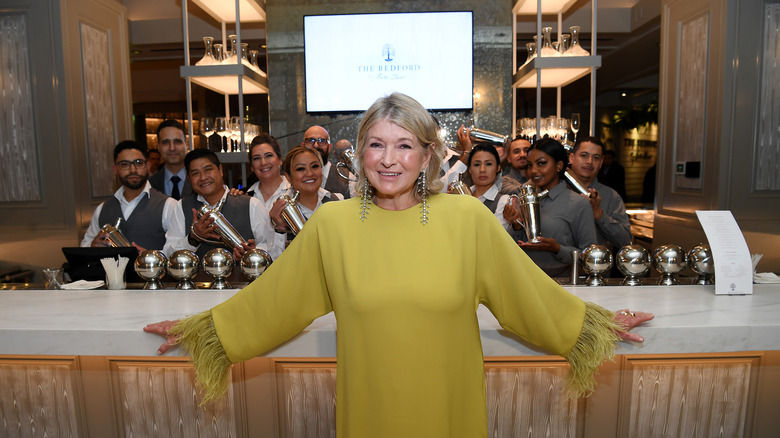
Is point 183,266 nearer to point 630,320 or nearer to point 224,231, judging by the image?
point 224,231

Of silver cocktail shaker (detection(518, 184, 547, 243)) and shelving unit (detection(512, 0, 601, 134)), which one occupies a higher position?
shelving unit (detection(512, 0, 601, 134))

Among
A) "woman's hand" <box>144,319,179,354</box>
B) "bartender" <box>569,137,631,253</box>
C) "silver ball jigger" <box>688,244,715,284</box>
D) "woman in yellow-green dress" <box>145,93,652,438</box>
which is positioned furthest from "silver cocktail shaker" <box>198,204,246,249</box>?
"bartender" <box>569,137,631,253</box>

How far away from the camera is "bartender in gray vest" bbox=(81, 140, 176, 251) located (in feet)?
10.2

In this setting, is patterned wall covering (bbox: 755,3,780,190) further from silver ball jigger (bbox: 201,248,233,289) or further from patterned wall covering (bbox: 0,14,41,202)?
patterned wall covering (bbox: 0,14,41,202)

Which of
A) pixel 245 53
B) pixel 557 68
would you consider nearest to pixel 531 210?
pixel 557 68

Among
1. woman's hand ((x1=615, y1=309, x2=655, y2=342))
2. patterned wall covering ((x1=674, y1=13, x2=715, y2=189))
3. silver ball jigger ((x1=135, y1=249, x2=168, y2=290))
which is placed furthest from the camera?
patterned wall covering ((x1=674, y1=13, x2=715, y2=189))

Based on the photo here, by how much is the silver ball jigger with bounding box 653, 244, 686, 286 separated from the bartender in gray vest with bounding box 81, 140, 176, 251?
261 cm

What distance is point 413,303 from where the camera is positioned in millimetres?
1229

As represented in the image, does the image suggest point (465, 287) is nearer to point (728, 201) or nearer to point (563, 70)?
point (563, 70)

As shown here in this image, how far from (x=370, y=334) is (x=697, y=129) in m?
4.22

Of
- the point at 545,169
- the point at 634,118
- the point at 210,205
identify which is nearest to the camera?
the point at 545,169

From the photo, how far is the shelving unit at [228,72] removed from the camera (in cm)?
383

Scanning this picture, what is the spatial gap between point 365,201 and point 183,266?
104cm

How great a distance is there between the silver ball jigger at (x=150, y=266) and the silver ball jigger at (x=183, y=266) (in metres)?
0.05
